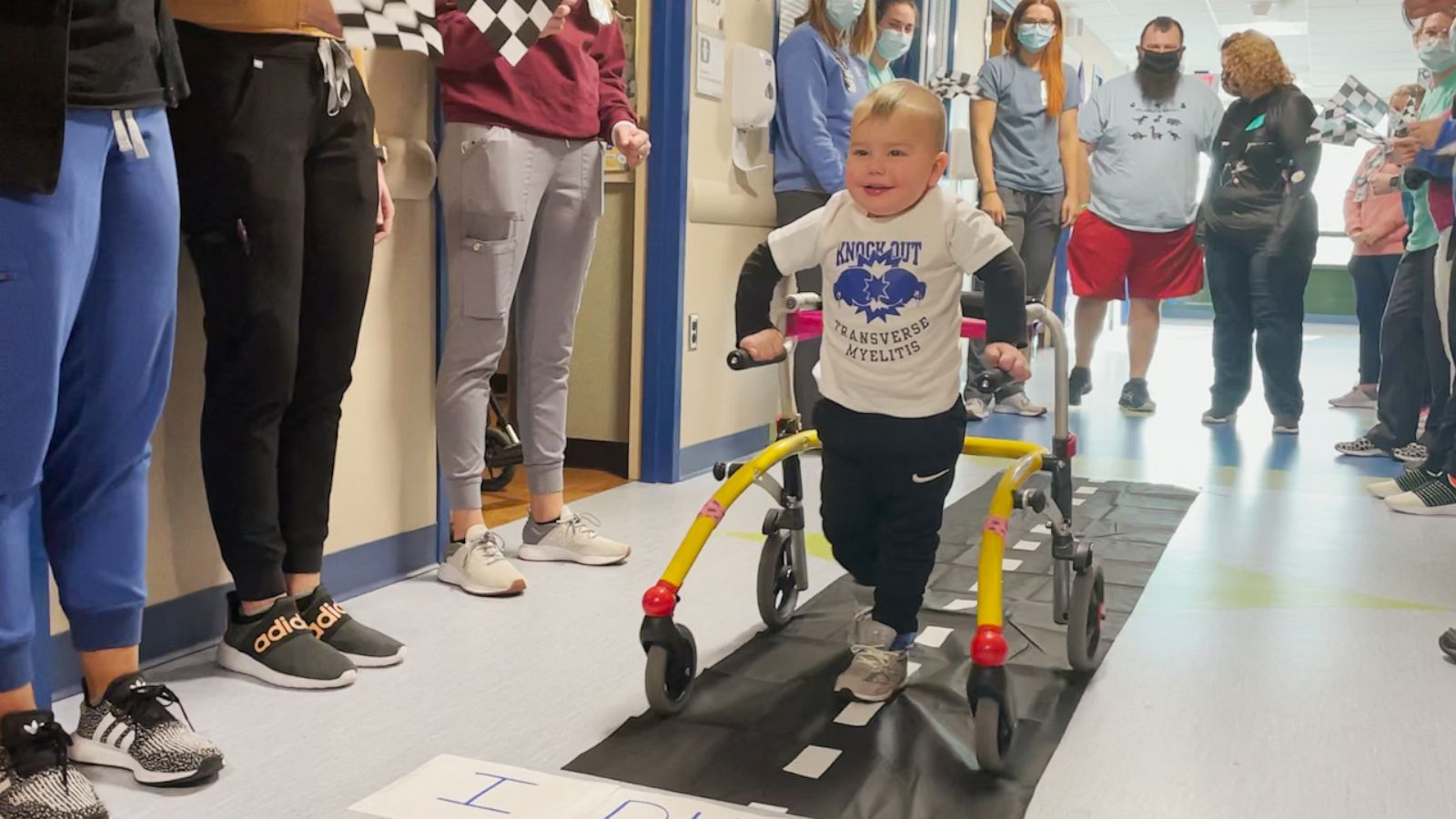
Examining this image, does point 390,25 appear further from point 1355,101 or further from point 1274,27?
point 1274,27

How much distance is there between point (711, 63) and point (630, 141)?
1101mm

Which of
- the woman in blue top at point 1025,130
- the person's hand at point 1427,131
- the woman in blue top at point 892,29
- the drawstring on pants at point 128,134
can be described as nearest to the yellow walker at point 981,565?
the drawstring on pants at point 128,134

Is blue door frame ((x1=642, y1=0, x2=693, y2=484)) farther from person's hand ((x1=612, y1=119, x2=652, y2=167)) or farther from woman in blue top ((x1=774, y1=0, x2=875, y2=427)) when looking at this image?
person's hand ((x1=612, y1=119, x2=652, y2=167))

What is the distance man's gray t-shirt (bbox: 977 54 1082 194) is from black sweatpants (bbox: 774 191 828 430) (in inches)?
45.5

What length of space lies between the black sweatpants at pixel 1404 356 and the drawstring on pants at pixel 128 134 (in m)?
3.64

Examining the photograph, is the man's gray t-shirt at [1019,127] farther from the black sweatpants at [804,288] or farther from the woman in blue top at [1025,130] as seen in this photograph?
the black sweatpants at [804,288]

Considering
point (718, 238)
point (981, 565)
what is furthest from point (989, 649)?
point (718, 238)

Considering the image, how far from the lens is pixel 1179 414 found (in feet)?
16.9

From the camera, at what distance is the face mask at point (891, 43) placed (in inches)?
161

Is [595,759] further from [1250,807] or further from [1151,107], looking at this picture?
[1151,107]

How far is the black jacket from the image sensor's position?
3.84ft

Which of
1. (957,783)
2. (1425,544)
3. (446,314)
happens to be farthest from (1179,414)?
(957,783)

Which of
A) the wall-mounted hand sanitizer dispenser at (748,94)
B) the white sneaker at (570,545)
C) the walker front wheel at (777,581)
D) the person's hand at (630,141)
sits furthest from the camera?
the wall-mounted hand sanitizer dispenser at (748,94)

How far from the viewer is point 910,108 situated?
171cm
